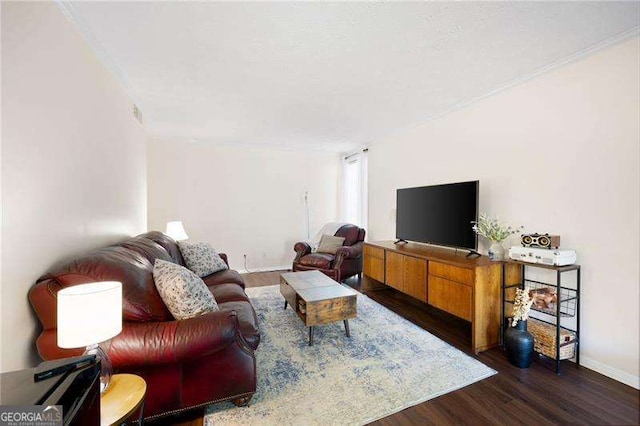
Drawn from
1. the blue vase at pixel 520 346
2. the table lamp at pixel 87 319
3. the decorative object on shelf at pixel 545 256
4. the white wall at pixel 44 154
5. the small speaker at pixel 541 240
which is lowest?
the blue vase at pixel 520 346

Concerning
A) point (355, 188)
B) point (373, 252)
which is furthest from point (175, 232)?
point (355, 188)

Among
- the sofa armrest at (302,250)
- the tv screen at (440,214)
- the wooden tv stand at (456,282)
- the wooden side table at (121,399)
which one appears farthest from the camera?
the sofa armrest at (302,250)

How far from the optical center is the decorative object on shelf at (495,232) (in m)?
2.38

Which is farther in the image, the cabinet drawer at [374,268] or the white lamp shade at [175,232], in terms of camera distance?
the white lamp shade at [175,232]

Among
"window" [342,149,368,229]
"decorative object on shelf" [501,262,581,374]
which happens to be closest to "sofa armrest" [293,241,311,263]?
"window" [342,149,368,229]

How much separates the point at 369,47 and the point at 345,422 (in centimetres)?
243

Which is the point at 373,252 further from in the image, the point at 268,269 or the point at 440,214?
the point at 268,269

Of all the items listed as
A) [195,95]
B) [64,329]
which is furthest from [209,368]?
[195,95]

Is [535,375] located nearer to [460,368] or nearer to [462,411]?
[460,368]

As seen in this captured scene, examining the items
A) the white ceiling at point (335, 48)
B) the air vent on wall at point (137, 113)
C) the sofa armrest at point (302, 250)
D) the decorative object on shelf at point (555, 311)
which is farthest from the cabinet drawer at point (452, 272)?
the air vent on wall at point (137, 113)

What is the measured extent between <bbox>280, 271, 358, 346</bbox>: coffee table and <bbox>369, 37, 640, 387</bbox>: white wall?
1645 millimetres

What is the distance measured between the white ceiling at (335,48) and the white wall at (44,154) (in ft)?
1.08

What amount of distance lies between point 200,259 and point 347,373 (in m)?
1.97

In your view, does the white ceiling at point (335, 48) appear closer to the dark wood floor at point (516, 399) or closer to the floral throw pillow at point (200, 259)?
the floral throw pillow at point (200, 259)
